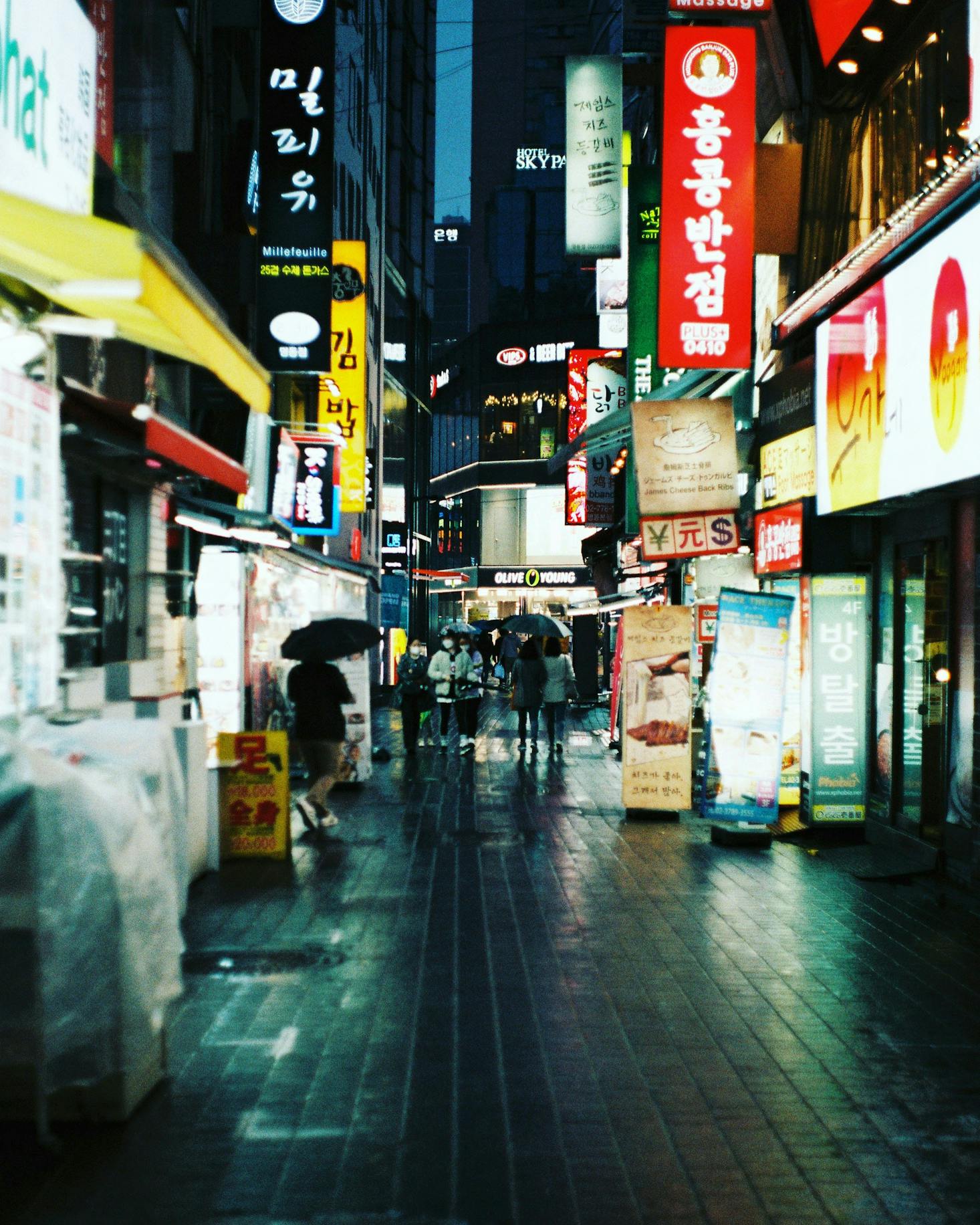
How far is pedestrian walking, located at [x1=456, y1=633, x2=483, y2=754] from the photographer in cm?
2255

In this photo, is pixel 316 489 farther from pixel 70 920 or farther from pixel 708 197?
pixel 70 920

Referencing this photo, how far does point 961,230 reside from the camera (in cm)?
928

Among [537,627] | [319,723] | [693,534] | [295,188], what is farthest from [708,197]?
[537,627]

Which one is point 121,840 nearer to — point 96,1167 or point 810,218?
point 96,1167

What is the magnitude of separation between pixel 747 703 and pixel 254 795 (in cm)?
500

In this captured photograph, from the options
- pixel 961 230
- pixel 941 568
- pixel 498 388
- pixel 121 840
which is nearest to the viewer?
pixel 121 840

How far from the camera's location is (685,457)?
49.1ft

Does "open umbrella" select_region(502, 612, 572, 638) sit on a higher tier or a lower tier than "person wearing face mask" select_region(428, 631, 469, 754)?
higher

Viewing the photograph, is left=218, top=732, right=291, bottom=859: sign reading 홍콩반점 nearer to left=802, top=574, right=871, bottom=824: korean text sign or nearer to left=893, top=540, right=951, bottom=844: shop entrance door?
left=802, top=574, right=871, bottom=824: korean text sign

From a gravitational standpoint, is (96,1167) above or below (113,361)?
below

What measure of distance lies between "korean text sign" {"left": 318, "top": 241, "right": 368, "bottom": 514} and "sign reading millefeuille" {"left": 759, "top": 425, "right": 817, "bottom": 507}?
40.0ft

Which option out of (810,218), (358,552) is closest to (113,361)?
(810,218)

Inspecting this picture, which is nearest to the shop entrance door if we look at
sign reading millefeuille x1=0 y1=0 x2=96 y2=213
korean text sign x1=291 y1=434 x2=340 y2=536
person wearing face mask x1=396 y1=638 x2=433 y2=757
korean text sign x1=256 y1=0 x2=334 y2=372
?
sign reading millefeuille x1=0 y1=0 x2=96 y2=213

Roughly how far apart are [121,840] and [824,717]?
971 cm
